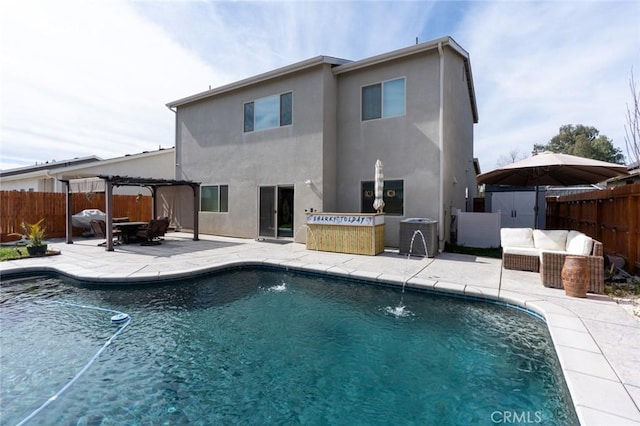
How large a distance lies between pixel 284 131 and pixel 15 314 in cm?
899

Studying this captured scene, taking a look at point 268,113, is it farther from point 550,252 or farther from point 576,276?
point 576,276

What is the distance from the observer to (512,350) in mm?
3777

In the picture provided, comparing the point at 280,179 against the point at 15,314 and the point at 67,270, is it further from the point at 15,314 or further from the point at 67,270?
the point at 15,314

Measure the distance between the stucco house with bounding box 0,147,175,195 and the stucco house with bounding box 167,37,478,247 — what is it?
276 inches

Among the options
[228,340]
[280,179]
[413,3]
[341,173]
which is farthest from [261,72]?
[228,340]

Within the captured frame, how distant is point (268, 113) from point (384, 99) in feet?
15.2

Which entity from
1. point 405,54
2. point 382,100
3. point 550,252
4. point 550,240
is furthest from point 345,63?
point 550,252

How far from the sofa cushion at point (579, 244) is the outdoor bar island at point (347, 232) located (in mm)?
4466

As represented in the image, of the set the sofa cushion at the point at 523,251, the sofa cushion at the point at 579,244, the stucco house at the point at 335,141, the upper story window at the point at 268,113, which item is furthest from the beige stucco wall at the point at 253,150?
the sofa cushion at the point at 579,244

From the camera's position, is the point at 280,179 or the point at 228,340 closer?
the point at 228,340

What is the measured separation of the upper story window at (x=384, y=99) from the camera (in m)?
10.0

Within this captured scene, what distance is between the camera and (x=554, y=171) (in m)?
8.62

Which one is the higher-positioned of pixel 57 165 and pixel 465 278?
pixel 57 165

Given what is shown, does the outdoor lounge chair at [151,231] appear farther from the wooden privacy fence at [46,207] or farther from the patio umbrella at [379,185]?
the patio umbrella at [379,185]
